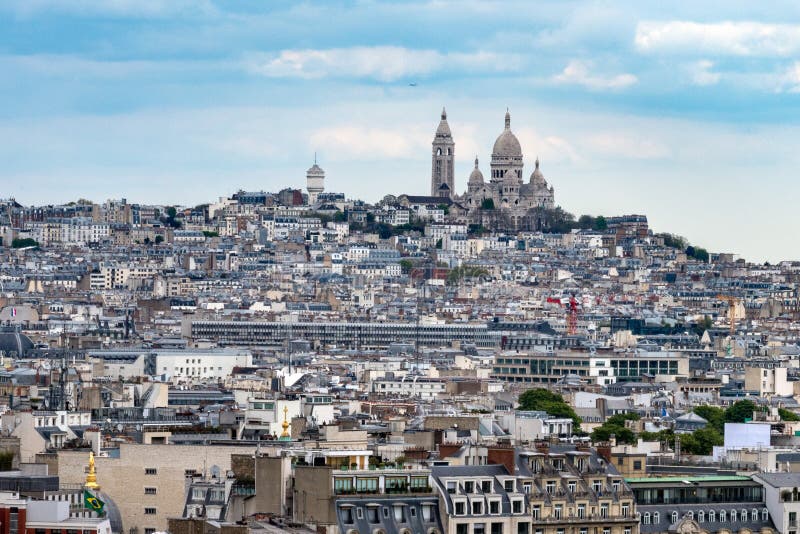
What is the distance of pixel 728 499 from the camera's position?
38.9 meters

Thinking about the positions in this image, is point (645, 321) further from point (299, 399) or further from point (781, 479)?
point (781, 479)

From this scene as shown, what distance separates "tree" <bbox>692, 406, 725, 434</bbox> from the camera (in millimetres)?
71375

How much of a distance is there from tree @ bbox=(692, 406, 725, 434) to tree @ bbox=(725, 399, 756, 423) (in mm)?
188

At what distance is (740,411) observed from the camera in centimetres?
7719

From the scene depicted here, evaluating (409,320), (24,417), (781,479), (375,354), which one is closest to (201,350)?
(375,354)

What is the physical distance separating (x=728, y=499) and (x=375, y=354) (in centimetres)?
8607

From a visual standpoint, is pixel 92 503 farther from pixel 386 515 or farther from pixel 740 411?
pixel 740 411

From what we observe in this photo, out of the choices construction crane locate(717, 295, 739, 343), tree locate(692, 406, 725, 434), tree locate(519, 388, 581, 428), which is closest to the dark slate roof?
tree locate(519, 388, 581, 428)

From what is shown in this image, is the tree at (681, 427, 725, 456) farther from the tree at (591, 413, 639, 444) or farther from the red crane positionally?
the red crane

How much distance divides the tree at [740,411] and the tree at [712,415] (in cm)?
19

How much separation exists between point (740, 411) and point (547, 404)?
4531 mm

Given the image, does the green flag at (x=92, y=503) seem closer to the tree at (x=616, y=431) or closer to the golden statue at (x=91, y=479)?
the golden statue at (x=91, y=479)

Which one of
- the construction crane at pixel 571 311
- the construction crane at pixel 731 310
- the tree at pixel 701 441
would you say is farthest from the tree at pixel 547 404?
the construction crane at pixel 731 310

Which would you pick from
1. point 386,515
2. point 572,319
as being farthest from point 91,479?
point 572,319
